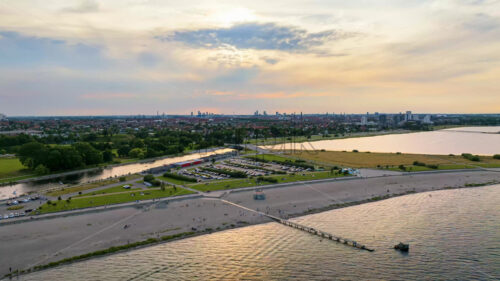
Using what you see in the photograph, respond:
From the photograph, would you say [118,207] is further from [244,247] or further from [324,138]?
[324,138]

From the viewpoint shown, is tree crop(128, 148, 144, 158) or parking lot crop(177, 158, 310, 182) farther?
tree crop(128, 148, 144, 158)

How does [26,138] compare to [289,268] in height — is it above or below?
above

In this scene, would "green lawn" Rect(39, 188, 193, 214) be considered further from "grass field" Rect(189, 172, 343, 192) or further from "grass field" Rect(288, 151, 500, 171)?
"grass field" Rect(288, 151, 500, 171)

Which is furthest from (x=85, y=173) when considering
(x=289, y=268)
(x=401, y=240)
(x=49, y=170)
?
(x=401, y=240)

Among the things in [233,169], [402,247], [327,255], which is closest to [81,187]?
[233,169]

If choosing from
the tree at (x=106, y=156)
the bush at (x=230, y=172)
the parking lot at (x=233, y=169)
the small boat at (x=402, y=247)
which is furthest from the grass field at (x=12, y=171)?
the small boat at (x=402, y=247)

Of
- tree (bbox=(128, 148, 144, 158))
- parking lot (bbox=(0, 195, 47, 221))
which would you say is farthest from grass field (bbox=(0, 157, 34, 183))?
tree (bbox=(128, 148, 144, 158))

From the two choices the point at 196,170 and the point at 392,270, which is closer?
the point at 392,270
